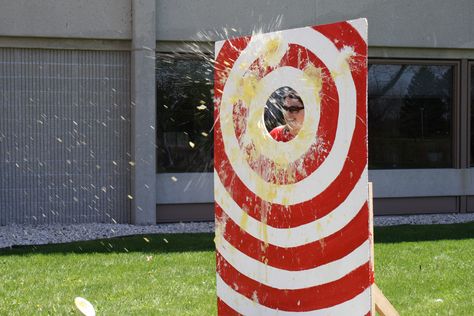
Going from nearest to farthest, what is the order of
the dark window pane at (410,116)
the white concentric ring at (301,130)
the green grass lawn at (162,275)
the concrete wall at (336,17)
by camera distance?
1. the white concentric ring at (301,130)
2. the green grass lawn at (162,275)
3. the concrete wall at (336,17)
4. the dark window pane at (410,116)

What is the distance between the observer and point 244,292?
14.5 feet

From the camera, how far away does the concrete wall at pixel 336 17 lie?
13.2m

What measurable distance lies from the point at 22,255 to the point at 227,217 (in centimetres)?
564

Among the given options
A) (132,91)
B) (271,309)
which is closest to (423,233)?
(132,91)

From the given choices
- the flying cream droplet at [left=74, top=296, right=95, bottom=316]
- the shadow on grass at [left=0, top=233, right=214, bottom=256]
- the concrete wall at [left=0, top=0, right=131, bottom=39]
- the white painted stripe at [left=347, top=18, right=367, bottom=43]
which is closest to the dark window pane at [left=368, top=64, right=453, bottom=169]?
the concrete wall at [left=0, top=0, right=131, bottom=39]

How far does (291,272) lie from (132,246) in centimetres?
631

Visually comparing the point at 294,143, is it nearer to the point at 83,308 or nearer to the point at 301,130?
the point at 301,130

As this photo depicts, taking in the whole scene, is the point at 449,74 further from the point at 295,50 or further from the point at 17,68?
the point at 295,50

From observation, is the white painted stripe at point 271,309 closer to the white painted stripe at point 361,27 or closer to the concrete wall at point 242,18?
the white painted stripe at point 361,27

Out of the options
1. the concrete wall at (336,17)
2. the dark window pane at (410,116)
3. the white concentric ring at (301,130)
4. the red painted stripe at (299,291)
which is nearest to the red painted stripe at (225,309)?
the red painted stripe at (299,291)

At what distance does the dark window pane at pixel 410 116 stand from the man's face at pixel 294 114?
10.1 metres

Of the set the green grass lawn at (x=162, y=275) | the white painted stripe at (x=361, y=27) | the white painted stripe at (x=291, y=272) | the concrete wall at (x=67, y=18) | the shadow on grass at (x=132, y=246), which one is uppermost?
the concrete wall at (x=67, y=18)

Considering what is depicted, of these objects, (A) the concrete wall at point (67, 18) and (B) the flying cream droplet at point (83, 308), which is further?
(A) the concrete wall at point (67, 18)

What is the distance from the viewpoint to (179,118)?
13406 millimetres
